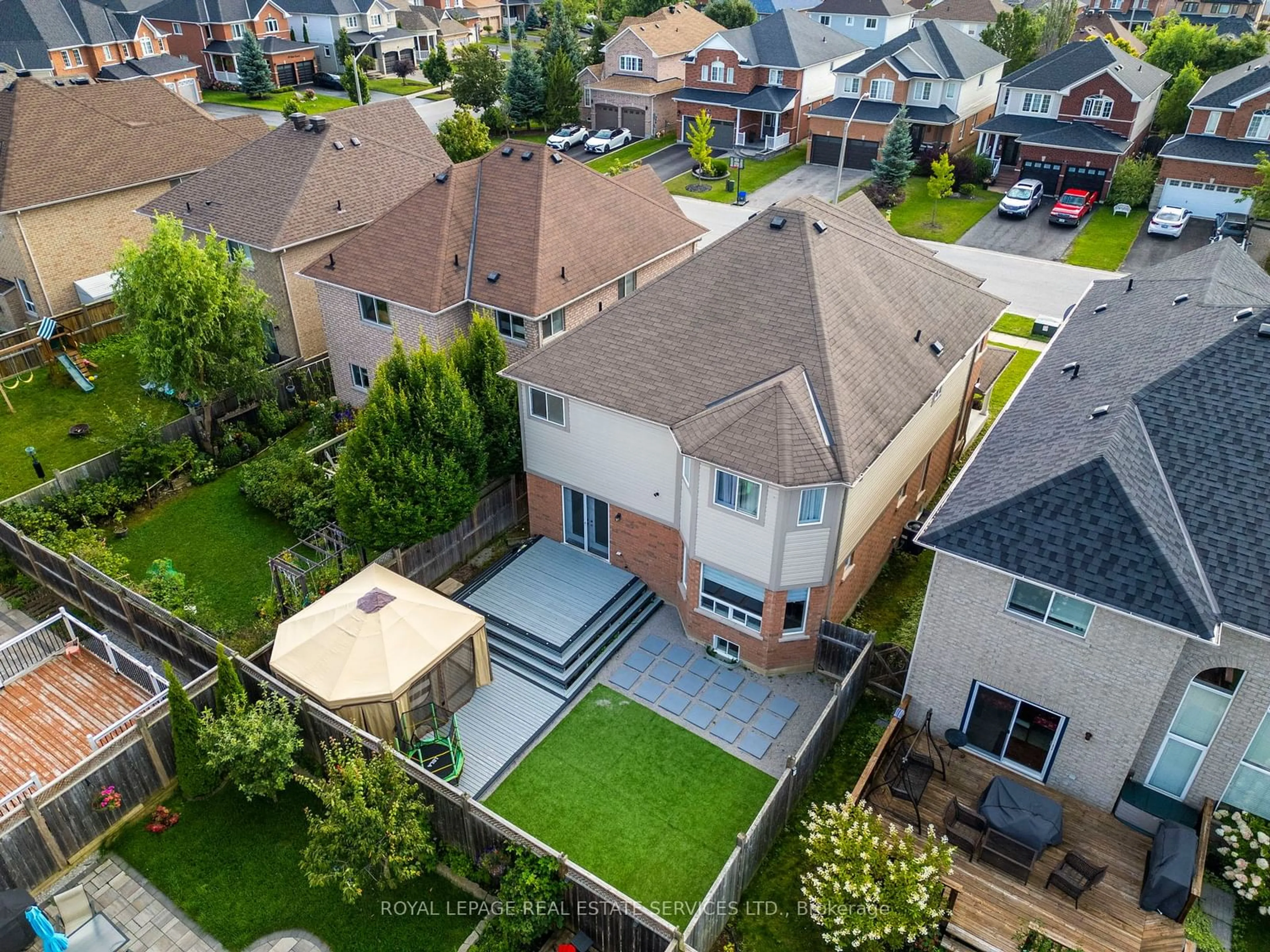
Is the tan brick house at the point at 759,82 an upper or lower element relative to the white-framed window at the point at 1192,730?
upper

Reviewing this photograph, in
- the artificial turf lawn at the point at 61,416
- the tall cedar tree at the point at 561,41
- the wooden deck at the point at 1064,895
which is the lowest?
the artificial turf lawn at the point at 61,416

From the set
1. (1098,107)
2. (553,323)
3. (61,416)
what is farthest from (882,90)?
(61,416)

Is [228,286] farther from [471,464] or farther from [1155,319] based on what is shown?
[1155,319]

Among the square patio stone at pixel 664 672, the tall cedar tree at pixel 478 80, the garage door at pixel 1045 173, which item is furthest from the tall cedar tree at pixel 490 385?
the tall cedar tree at pixel 478 80

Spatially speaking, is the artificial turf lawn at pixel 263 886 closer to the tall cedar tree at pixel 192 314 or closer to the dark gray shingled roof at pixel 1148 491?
the dark gray shingled roof at pixel 1148 491

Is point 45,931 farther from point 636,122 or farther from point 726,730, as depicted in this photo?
point 636,122
